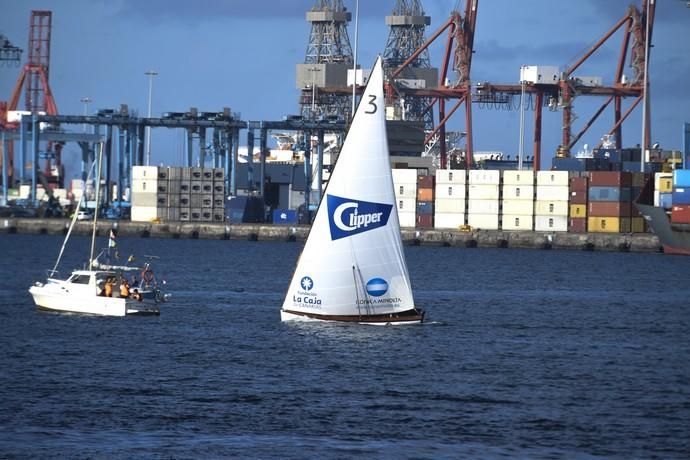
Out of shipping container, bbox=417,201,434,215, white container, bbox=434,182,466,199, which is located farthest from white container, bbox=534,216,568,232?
shipping container, bbox=417,201,434,215

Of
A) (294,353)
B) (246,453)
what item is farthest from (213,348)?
(246,453)

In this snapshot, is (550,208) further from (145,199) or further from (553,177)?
(145,199)

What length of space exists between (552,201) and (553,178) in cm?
245

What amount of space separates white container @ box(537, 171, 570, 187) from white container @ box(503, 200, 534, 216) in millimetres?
2609

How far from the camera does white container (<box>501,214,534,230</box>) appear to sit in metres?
158

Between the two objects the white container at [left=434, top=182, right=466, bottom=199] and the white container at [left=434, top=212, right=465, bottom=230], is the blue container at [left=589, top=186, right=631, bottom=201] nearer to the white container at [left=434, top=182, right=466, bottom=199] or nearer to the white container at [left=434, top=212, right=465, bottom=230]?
the white container at [left=434, top=182, right=466, bottom=199]

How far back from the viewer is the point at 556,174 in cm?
15562

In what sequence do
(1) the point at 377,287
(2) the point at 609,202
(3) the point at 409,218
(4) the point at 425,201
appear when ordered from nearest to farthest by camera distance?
(1) the point at 377,287 < (2) the point at 609,202 < (4) the point at 425,201 < (3) the point at 409,218

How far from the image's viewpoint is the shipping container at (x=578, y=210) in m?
153

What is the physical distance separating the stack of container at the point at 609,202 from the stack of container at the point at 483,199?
34.5ft

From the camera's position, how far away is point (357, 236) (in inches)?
1966

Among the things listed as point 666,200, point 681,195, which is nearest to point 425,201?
point 666,200

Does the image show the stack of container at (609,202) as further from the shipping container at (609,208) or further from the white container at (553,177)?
the white container at (553,177)

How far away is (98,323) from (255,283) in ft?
96.6
